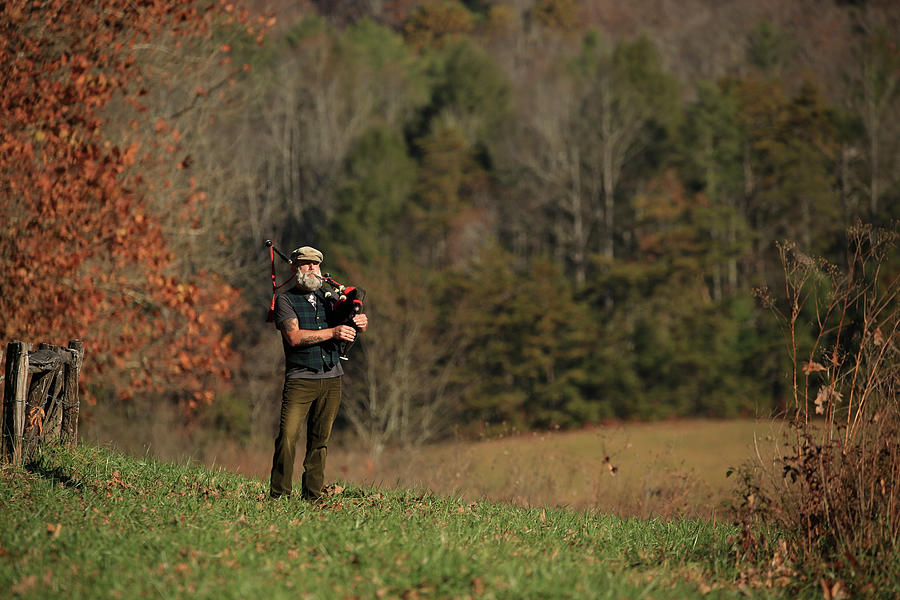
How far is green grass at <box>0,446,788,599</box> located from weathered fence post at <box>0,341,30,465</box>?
28 centimetres

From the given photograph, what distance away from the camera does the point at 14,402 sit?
8.77m

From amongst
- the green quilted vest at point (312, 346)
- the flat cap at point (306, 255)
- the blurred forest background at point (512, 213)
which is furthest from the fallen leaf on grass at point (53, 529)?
the blurred forest background at point (512, 213)

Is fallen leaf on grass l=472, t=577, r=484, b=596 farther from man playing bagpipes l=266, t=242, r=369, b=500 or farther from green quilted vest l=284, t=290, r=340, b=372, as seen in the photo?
green quilted vest l=284, t=290, r=340, b=372

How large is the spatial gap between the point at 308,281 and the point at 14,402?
10.1 ft

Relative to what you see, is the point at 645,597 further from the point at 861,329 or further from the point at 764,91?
the point at 764,91

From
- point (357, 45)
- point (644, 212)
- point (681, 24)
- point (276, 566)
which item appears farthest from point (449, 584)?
point (681, 24)

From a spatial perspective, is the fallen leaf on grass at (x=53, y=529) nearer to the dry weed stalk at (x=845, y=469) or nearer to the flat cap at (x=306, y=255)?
the flat cap at (x=306, y=255)

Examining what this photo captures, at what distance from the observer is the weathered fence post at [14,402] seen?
8.62m

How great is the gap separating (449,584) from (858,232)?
4428 millimetres

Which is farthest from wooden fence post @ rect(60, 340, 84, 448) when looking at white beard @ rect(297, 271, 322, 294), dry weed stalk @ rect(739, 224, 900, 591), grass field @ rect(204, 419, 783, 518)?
dry weed stalk @ rect(739, 224, 900, 591)

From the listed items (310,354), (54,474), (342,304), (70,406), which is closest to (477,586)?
(310,354)

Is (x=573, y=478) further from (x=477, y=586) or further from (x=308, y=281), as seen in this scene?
(x=477, y=586)

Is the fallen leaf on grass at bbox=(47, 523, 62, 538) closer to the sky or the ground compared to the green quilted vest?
closer to the ground

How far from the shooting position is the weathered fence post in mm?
8617
